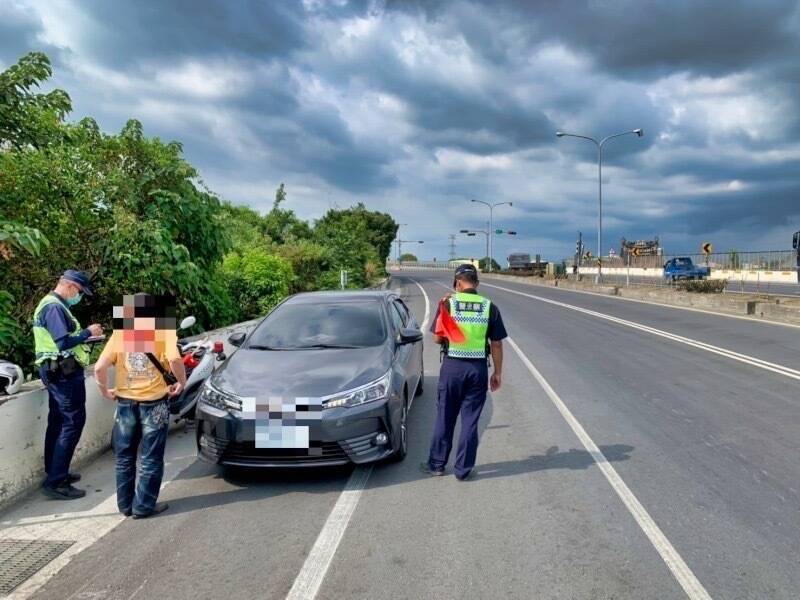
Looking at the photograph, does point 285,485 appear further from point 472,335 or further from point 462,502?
point 472,335

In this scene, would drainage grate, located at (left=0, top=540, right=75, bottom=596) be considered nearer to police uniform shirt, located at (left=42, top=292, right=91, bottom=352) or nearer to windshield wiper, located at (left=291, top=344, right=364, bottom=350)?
police uniform shirt, located at (left=42, top=292, right=91, bottom=352)

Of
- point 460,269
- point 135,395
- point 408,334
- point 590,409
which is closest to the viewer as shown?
point 135,395

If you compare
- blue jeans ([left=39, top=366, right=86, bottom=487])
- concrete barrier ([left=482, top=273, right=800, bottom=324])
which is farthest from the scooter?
concrete barrier ([left=482, top=273, right=800, bottom=324])

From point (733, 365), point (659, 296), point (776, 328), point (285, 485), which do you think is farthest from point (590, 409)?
point (659, 296)

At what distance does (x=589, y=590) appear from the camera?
312cm

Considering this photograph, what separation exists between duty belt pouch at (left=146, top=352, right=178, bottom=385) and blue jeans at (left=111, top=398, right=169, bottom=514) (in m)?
0.16

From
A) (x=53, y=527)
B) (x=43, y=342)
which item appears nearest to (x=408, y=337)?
(x=43, y=342)

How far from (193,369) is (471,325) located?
10.5 ft

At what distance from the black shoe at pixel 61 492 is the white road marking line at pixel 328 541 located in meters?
2.02

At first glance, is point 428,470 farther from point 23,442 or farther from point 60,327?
point 23,442

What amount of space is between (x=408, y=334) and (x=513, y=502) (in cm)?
208

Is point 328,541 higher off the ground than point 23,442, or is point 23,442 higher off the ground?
point 23,442

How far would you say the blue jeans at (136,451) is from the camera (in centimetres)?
417

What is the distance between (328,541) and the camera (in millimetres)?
3709
